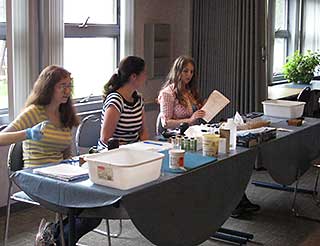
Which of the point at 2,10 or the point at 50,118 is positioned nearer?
the point at 50,118

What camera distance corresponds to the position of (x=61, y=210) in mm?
2332

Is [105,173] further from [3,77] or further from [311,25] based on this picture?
[311,25]

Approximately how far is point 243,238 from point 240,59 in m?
2.48

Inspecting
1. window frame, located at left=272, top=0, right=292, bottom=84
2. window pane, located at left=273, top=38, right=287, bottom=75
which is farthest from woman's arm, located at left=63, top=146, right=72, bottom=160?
window pane, located at left=273, top=38, right=287, bottom=75

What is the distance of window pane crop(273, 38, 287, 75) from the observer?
737cm

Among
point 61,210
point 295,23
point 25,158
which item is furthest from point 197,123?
point 295,23

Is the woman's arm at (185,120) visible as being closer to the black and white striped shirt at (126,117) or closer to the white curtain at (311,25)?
the black and white striped shirt at (126,117)

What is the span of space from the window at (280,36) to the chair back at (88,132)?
425cm

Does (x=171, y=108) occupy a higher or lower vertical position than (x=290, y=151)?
higher

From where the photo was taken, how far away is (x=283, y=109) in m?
4.14

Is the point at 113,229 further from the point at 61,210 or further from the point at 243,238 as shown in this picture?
the point at 61,210

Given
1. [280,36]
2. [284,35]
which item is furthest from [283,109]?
[284,35]

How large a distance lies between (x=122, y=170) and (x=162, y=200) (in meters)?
0.28

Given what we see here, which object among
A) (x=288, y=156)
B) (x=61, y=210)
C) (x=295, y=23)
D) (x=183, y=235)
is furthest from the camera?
(x=295, y=23)
